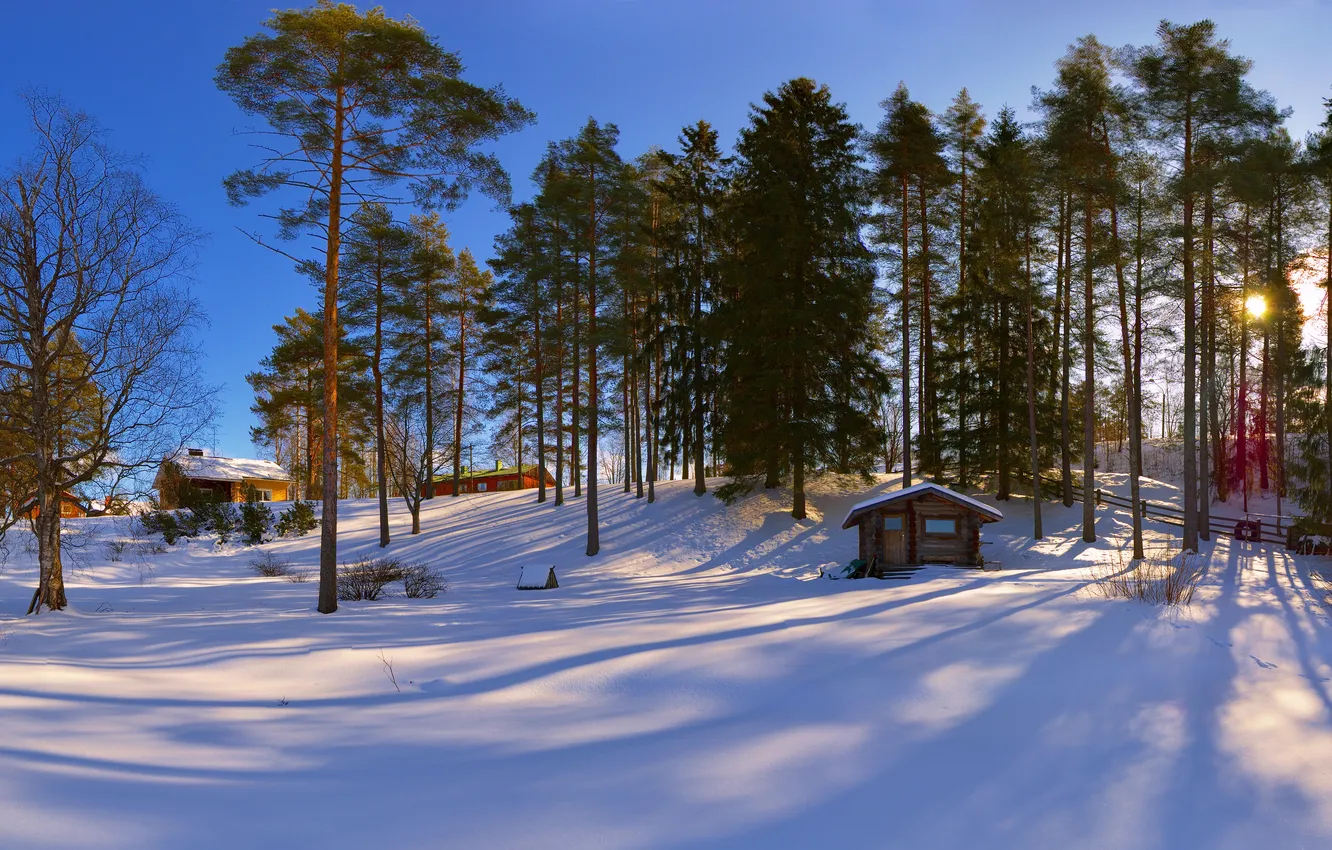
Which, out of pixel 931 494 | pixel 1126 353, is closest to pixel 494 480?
pixel 931 494

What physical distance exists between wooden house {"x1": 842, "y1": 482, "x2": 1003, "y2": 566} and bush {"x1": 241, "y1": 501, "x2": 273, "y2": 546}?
24.7 meters

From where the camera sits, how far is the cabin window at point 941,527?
19609mm

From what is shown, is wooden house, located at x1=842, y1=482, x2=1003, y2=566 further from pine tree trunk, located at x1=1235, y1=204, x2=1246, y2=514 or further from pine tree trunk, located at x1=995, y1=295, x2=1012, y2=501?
pine tree trunk, located at x1=1235, y1=204, x2=1246, y2=514

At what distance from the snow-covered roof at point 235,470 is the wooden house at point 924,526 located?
130ft

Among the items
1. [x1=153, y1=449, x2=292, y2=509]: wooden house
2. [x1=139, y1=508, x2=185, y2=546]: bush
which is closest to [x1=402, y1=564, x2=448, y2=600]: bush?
[x1=139, y1=508, x2=185, y2=546]: bush

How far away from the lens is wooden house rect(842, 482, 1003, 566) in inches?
763

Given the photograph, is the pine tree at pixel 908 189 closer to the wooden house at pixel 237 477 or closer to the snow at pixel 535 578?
the snow at pixel 535 578

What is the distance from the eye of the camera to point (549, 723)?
561cm

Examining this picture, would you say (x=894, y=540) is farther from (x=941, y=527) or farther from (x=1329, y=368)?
(x=1329, y=368)

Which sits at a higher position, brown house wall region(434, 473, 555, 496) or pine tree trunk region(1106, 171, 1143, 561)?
pine tree trunk region(1106, 171, 1143, 561)

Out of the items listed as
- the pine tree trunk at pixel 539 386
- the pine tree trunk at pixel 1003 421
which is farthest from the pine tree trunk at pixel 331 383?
the pine tree trunk at pixel 1003 421

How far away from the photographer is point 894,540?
19.6 meters

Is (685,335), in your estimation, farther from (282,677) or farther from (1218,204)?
(282,677)

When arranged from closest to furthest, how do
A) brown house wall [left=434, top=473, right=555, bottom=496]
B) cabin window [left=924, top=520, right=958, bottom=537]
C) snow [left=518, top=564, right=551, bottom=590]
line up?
snow [left=518, top=564, right=551, bottom=590], cabin window [left=924, top=520, right=958, bottom=537], brown house wall [left=434, top=473, right=555, bottom=496]
